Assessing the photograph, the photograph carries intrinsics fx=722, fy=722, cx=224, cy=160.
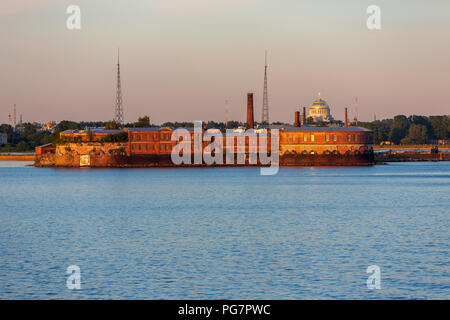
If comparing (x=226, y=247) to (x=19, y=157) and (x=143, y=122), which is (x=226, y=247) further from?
(x=19, y=157)

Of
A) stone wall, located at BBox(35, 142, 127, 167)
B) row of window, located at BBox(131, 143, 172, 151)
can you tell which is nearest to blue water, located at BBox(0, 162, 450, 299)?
row of window, located at BBox(131, 143, 172, 151)

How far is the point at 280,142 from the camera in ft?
445

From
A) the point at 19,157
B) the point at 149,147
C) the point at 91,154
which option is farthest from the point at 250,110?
the point at 19,157

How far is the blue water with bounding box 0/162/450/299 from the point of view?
24047 millimetres

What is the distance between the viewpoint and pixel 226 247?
108ft

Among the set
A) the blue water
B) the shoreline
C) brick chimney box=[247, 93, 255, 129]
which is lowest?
the shoreline

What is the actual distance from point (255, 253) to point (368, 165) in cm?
11188

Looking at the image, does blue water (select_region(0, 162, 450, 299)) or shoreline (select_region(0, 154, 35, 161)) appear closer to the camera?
blue water (select_region(0, 162, 450, 299))

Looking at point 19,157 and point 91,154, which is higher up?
point 91,154

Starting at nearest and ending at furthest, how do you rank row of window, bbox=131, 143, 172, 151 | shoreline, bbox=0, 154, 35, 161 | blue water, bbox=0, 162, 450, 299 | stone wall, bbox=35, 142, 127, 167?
blue water, bbox=0, 162, 450, 299 < row of window, bbox=131, 143, 172, 151 < stone wall, bbox=35, 142, 127, 167 < shoreline, bbox=0, 154, 35, 161

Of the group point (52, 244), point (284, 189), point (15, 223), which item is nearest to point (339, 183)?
point (284, 189)

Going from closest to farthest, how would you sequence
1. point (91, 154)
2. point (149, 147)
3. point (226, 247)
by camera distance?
point (226, 247) → point (149, 147) → point (91, 154)

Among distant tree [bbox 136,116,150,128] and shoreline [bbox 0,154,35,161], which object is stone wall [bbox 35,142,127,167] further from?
shoreline [bbox 0,154,35,161]
